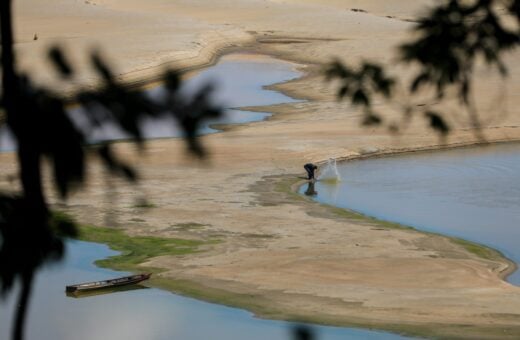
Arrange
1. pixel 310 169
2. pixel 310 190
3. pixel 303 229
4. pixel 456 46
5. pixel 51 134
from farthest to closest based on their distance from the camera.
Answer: pixel 310 169 → pixel 310 190 → pixel 303 229 → pixel 456 46 → pixel 51 134

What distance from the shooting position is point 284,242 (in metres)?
16.9

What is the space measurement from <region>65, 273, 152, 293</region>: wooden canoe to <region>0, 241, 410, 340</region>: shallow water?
0.42ft

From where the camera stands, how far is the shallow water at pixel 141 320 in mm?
12992

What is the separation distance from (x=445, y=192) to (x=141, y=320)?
864 cm

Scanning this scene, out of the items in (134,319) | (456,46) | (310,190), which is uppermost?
(456,46)

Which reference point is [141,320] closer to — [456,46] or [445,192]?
[445,192]

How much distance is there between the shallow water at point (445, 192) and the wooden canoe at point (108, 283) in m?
4.39

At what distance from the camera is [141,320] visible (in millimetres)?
13438

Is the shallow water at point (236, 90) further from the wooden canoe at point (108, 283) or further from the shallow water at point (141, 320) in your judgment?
the wooden canoe at point (108, 283)

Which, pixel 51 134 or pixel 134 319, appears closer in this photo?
pixel 51 134

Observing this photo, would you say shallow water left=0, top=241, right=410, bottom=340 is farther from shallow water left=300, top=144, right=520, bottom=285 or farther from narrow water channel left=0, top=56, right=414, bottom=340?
shallow water left=300, top=144, right=520, bottom=285

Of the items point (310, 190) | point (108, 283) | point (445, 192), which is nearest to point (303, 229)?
point (310, 190)

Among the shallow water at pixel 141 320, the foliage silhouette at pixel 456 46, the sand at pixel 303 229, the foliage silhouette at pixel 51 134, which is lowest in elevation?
the shallow water at pixel 141 320

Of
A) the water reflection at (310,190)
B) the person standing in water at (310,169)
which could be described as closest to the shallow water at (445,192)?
the water reflection at (310,190)
